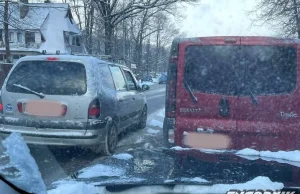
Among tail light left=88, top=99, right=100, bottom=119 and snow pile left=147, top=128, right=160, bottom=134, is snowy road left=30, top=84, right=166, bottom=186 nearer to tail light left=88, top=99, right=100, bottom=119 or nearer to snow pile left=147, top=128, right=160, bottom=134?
snow pile left=147, top=128, right=160, bottom=134

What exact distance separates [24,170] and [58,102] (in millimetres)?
3413

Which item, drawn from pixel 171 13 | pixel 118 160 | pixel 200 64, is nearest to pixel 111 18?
pixel 171 13

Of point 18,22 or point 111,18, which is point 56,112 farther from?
point 18,22

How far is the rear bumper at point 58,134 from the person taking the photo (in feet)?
18.2

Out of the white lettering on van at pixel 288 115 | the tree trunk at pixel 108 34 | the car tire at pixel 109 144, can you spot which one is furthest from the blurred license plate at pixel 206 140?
the tree trunk at pixel 108 34

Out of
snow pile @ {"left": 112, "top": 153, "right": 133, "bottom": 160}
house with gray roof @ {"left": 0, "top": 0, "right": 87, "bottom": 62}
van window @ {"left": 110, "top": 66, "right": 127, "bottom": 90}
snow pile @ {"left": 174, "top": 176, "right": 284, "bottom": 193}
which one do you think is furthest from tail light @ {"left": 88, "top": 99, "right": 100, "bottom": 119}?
house with gray roof @ {"left": 0, "top": 0, "right": 87, "bottom": 62}

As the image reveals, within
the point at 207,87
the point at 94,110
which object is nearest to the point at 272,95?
the point at 207,87

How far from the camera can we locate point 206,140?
448 cm

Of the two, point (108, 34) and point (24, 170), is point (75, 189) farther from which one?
point (108, 34)

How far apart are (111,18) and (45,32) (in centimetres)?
350

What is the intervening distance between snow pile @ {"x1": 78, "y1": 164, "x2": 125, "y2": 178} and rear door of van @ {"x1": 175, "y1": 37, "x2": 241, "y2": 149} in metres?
1.83

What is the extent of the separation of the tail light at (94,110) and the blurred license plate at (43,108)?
16.4 inches

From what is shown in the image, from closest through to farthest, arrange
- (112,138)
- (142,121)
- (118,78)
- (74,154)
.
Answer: (74,154)
(112,138)
(118,78)
(142,121)

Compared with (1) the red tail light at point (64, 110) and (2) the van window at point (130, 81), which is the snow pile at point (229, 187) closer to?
(1) the red tail light at point (64, 110)
